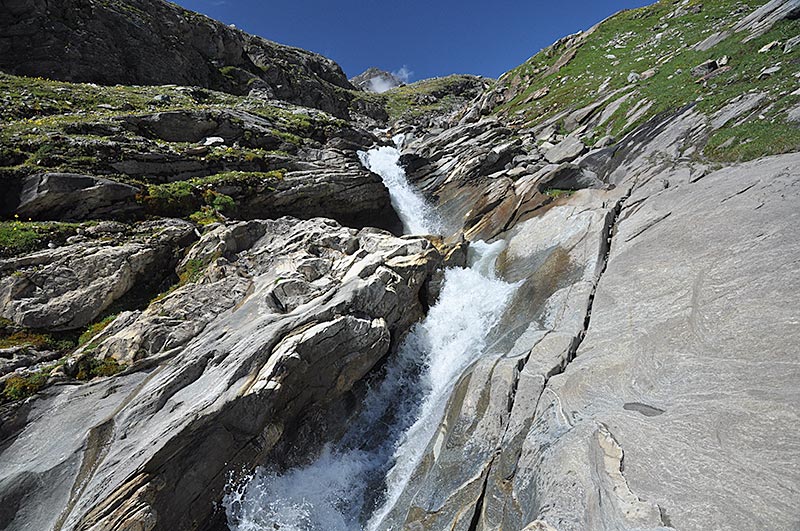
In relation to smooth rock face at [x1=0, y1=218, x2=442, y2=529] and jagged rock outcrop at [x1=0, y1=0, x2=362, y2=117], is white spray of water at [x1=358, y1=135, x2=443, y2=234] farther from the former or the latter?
jagged rock outcrop at [x1=0, y1=0, x2=362, y2=117]

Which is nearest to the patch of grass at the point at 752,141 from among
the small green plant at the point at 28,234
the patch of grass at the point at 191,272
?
the patch of grass at the point at 191,272

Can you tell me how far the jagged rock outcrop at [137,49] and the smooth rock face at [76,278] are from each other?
47.7 metres

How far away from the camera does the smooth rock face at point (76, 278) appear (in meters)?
14.7

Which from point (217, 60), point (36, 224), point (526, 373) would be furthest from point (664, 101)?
point (217, 60)

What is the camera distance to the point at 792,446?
6.64m

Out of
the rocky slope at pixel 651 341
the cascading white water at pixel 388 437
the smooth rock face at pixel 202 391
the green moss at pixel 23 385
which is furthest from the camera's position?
the cascading white water at pixel 388 437

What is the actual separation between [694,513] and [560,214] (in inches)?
822

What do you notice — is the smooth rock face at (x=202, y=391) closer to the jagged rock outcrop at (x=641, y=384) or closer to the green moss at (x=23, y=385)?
the green moss at (x=23, y=385)

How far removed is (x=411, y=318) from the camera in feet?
67.3

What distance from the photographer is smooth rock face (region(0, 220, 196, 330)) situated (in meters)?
14.7

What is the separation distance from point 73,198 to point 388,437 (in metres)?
23.4

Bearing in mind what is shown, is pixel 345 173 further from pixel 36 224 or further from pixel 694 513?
pixel 694 513

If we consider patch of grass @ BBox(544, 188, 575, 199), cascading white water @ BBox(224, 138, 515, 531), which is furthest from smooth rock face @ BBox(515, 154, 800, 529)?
patch of grass @ BBox(544, 188, 575, 199)

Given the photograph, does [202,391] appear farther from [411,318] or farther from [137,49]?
[137,49]
